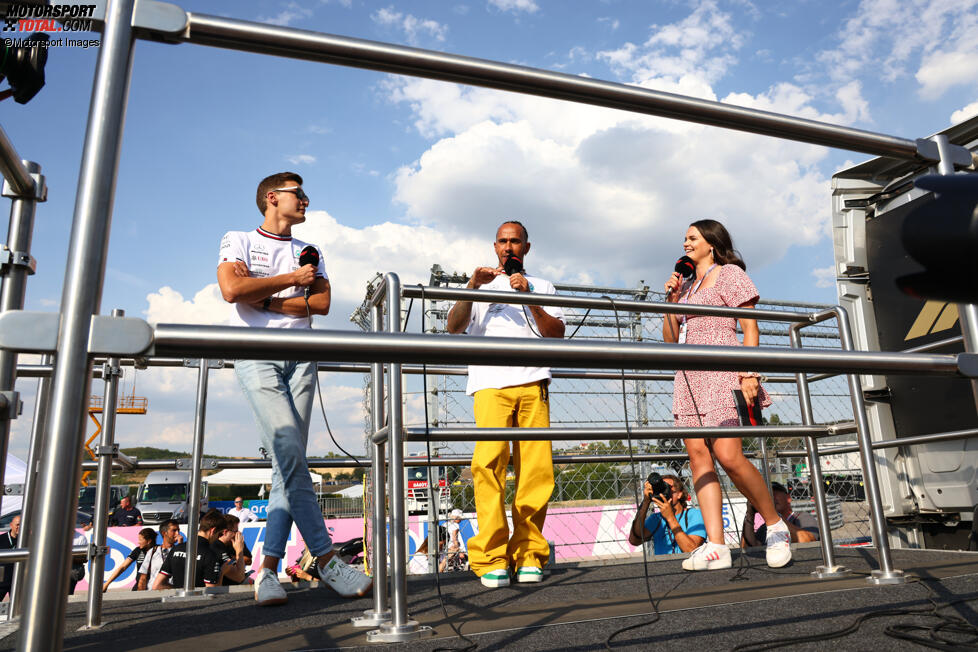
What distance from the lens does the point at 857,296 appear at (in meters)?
3.85

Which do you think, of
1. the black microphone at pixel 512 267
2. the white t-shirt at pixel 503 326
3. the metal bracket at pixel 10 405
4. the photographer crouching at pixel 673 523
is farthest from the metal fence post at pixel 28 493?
the photographer crouching at pixel 673 523

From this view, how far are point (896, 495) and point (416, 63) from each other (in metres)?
3.84

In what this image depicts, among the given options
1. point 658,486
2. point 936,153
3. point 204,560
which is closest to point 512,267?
point 936,153

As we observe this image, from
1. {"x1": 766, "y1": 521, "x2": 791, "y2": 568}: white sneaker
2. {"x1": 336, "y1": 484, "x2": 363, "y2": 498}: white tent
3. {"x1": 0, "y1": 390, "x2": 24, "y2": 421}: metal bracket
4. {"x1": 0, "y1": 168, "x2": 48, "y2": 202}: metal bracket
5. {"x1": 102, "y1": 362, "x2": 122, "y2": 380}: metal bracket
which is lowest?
{"x1": 766, "y1": 521, "x2": 791, "y2": 568}: white sneaker

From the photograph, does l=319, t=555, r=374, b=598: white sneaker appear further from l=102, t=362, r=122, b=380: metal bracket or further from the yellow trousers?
l=102, t=362, r=122, b=380: metal bracket

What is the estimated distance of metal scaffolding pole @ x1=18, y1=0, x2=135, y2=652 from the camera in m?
0.59

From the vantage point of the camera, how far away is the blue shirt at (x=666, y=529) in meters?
4.51

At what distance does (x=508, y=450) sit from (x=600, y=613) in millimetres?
1087

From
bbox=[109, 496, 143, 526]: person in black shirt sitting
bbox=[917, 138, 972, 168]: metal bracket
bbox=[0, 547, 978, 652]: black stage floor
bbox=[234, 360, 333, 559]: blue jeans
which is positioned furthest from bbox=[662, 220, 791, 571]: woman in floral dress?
bbox=[109, 496, 143, 526]: person in black shirt sitting

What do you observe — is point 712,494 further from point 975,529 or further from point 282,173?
point 282,173

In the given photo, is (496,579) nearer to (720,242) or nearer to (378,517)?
(378,517)

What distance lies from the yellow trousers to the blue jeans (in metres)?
0.59

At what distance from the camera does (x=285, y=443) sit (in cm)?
211

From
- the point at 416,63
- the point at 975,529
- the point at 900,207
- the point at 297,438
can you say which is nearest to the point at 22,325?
the point at 416,63
